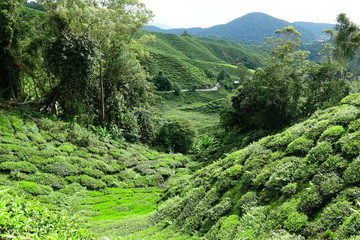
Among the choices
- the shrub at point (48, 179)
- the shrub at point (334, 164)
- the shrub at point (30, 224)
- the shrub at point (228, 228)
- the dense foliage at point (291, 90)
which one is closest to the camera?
the shrub at point (30, 224)

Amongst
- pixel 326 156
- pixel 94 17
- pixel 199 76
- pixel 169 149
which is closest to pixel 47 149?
pixel 94 17

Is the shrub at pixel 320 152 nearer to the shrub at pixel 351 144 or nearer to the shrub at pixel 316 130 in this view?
the shrub at pixel 351 144

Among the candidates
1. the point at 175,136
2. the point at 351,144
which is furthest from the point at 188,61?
the point at 351,144

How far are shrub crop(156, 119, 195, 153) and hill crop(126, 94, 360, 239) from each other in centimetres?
2150

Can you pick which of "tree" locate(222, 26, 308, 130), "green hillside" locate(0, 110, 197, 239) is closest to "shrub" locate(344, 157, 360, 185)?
"green hillside" locate(0, 110, 197, 239)

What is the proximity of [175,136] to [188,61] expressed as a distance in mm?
99308

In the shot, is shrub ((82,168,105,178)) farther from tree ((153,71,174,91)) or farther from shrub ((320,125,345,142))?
tree ((153,71,174,91))

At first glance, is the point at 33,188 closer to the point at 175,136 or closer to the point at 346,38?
the point at 175,136

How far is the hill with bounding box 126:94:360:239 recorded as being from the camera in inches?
201

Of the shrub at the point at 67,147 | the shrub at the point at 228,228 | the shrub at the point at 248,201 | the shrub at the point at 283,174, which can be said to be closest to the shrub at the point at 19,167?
the shrub at the point at 67,147

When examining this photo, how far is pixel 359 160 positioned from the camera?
5.63m

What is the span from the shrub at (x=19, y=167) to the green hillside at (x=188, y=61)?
48.3 meters

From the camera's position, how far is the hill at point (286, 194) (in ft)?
16.8

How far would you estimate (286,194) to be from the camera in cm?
637
